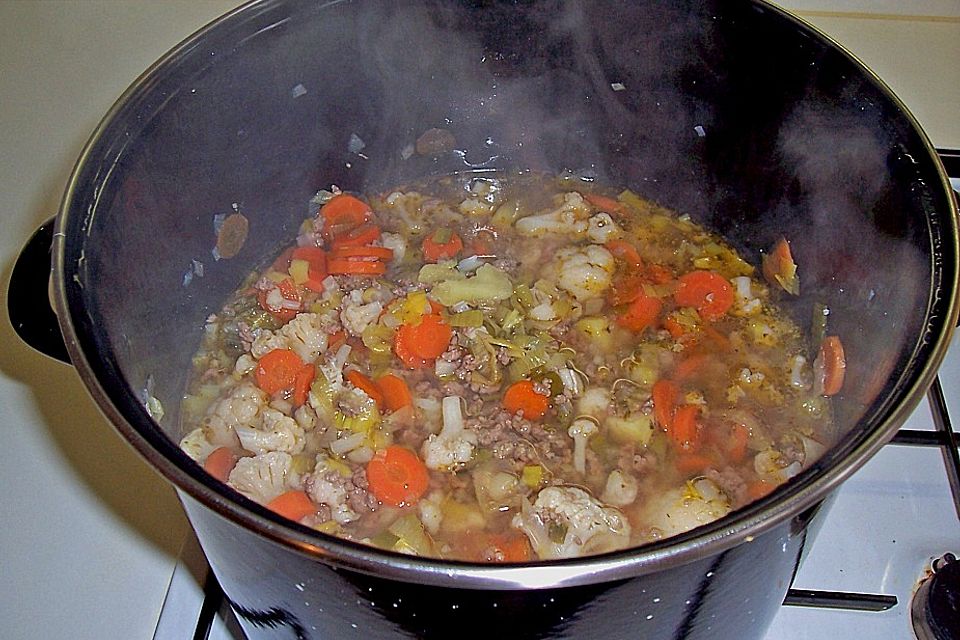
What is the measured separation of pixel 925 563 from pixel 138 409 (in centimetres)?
125

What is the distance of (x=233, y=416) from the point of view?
1.74 meters

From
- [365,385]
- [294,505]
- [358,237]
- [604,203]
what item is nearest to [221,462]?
[294,505]

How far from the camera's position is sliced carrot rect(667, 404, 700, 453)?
5.61 ft

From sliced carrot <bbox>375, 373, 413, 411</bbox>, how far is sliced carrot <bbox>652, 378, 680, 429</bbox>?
482 mm

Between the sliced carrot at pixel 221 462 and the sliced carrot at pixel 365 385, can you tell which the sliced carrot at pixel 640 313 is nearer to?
the sliced carrot at pixel 365 385

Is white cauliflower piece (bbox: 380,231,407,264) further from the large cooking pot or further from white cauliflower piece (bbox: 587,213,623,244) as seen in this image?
white cauliflower piece (bbox: 587,213,623,244)

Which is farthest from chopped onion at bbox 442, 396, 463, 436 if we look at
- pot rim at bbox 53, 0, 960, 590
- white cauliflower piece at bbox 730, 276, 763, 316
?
pot rim at bbox 53, 0, 960, 590

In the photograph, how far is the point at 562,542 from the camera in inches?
57.1

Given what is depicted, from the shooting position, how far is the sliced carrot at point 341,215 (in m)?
2.14

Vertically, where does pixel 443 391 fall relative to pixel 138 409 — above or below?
below

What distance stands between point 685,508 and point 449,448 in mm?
432

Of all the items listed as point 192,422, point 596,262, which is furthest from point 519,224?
point 192,422

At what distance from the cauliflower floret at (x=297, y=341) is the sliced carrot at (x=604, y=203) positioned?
0.76 meters

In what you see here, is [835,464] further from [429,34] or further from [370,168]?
[370,168]
